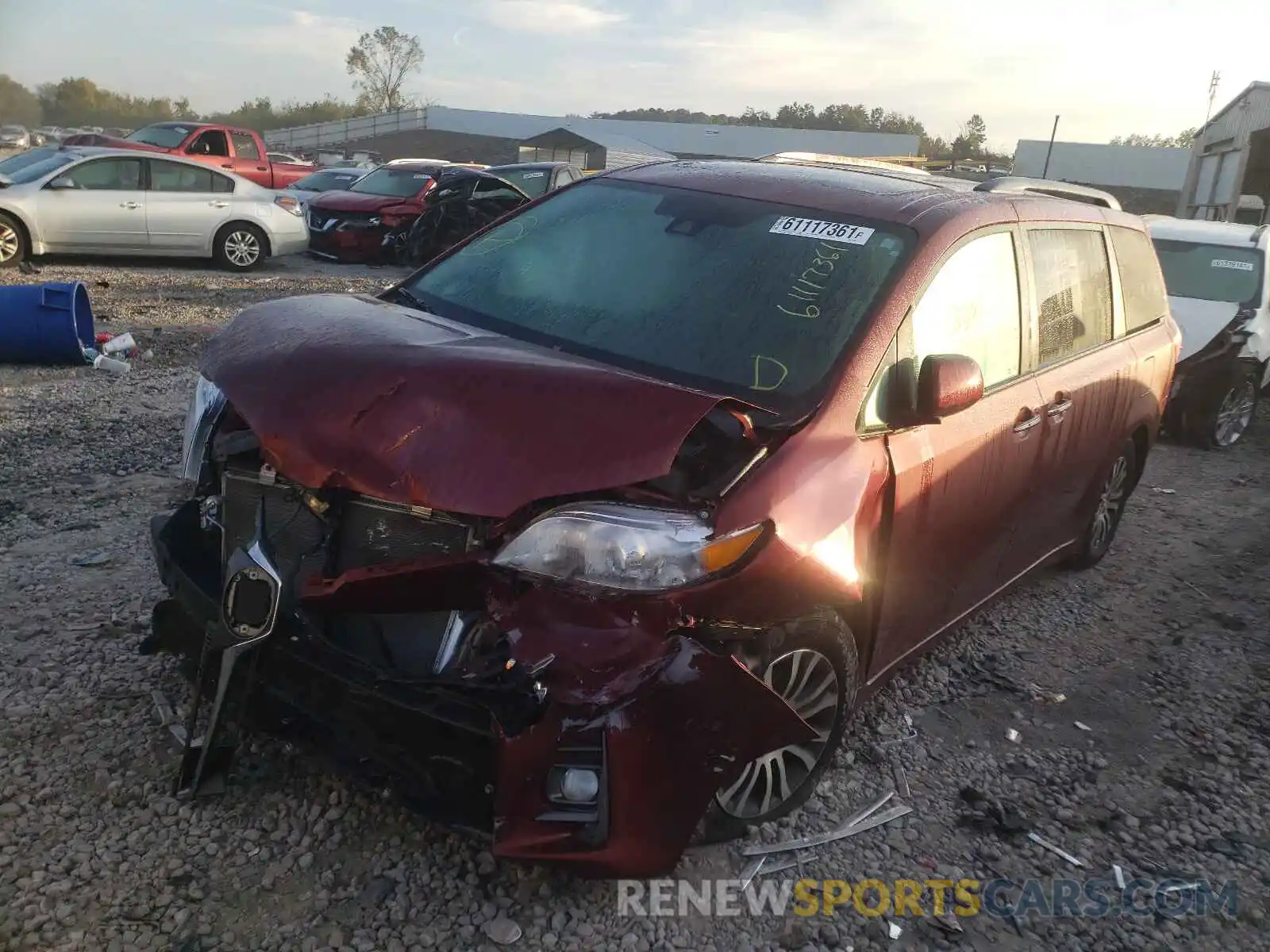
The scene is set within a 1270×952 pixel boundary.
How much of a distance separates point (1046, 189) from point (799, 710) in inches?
132

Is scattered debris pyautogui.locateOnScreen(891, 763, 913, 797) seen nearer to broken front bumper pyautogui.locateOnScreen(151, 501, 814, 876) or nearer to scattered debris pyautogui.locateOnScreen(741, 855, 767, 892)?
scattered debris pyautogui.locateOnScreen(741, 855, 767, 892)

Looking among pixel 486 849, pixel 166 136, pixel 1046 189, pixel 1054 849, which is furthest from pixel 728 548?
pixel 166 136

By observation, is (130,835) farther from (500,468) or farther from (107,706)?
(500,468)

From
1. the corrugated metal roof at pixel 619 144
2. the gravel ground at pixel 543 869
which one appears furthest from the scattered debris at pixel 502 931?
the corrugated metal roof at pixel 619 144

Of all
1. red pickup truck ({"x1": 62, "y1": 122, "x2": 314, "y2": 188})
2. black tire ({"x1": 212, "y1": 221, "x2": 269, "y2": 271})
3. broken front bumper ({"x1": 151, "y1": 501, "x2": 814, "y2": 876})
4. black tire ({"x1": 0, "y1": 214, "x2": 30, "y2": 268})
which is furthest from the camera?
red pickup truck ({"x1": 62, "y1": 122, "x2": 314, "y2": 188})

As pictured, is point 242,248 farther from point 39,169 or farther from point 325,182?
point 325,182

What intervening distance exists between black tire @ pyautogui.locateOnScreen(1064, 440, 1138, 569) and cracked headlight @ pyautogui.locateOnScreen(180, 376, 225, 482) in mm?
4185

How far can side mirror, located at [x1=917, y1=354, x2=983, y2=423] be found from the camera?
2867mm

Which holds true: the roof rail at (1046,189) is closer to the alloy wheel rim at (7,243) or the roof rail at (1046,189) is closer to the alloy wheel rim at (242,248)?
the alloy wheel rim at (242,248)

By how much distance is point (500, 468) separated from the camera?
2.29 m

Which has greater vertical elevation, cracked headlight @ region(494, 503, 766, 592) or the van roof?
the van roof

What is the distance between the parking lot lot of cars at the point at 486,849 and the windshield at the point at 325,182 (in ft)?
47.5

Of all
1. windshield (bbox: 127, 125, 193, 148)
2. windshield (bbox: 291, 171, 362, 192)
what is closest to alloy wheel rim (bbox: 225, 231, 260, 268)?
windshield (bbox: 127, 125, 193, 148)

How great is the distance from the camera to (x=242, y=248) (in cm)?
1295
